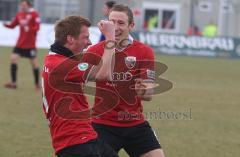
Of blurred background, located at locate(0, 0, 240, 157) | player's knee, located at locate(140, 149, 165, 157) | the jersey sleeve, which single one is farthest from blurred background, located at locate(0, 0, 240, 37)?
player's knee, located at locate(140, 149, 165, 157)

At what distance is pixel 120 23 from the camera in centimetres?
656

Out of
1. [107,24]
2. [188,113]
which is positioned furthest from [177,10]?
[107,24]

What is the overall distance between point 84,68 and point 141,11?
38890 mm

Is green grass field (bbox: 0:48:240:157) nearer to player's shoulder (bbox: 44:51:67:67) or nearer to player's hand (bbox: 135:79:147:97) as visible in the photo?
player's hand (bbox: 135:79:147:97)

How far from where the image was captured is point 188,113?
13.2m

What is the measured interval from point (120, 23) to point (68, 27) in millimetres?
1380

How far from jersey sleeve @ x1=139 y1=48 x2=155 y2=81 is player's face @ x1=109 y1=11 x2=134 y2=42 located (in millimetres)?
294

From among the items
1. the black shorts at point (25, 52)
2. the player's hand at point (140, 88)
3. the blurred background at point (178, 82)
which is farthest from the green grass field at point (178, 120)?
the player's hand at point (140, 88)

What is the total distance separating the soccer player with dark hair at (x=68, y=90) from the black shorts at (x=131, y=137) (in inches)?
46.6

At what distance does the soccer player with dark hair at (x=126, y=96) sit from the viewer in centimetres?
660

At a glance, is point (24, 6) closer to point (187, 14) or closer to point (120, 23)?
point (120, 23)

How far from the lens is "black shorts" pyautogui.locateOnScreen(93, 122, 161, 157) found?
6.61 meters

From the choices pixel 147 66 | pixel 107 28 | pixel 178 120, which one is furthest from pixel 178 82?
pixel 107 28

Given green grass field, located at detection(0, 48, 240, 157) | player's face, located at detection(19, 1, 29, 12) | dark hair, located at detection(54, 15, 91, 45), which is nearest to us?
dark hair, located at detection(54, 15, 91, 45)
